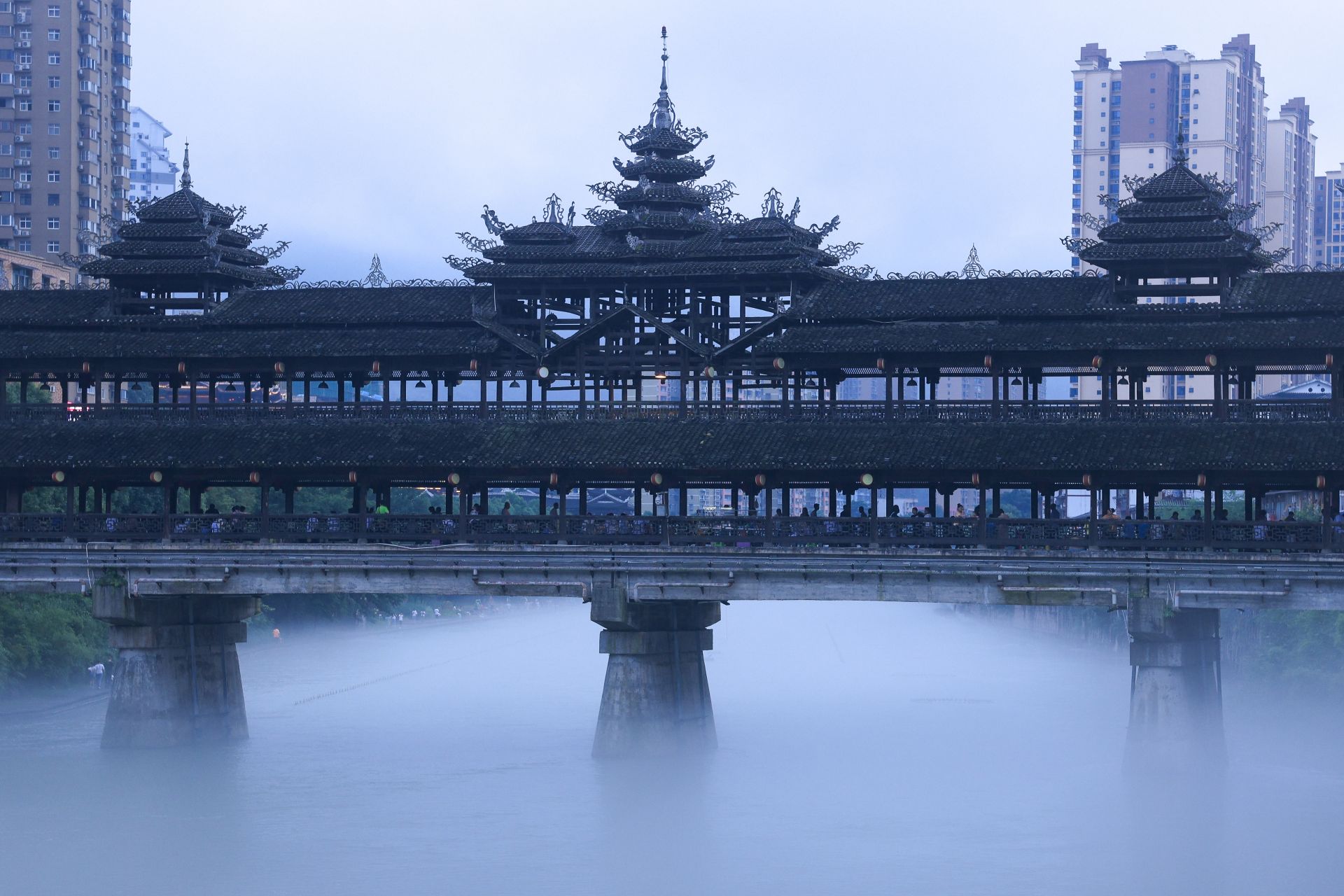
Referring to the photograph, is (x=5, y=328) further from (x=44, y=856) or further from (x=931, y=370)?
(x=931, y=370)

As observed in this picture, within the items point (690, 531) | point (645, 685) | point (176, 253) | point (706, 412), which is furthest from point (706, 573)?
point (176, 253)

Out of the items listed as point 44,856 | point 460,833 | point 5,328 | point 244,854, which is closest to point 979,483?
point 460,833

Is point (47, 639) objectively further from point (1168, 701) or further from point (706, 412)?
point (1168, 701)

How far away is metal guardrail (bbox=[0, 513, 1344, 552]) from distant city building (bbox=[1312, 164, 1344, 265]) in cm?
14129

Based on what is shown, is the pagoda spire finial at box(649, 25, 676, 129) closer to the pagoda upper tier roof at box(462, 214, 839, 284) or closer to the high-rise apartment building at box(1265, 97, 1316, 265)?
the pagoda upper tier roof at box(462, 214, 839, 284)

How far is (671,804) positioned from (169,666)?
1760cm

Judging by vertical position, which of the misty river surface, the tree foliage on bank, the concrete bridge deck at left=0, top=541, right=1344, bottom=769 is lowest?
the misty river surface

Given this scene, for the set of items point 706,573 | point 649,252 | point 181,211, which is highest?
point 181,211

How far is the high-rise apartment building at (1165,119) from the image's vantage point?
6437 inches

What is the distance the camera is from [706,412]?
2434 inches

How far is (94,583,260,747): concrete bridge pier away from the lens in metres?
58.4

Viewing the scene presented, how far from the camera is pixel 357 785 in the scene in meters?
56.8

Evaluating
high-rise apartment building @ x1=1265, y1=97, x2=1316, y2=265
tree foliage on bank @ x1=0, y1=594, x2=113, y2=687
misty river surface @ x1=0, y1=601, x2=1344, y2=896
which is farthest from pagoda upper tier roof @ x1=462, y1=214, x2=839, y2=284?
high-rise apartment building @ x1=1265, y1=97, x2=1316, y2=265

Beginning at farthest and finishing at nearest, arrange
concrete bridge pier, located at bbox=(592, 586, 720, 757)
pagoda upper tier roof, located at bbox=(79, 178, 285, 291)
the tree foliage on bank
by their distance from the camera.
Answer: the tree foliage on bank → pagoda upper tier roof, located at bbox=(79, 178, 285, 291) → concrete bridge pier, located at bbox=(592, 586, 720, 757)
